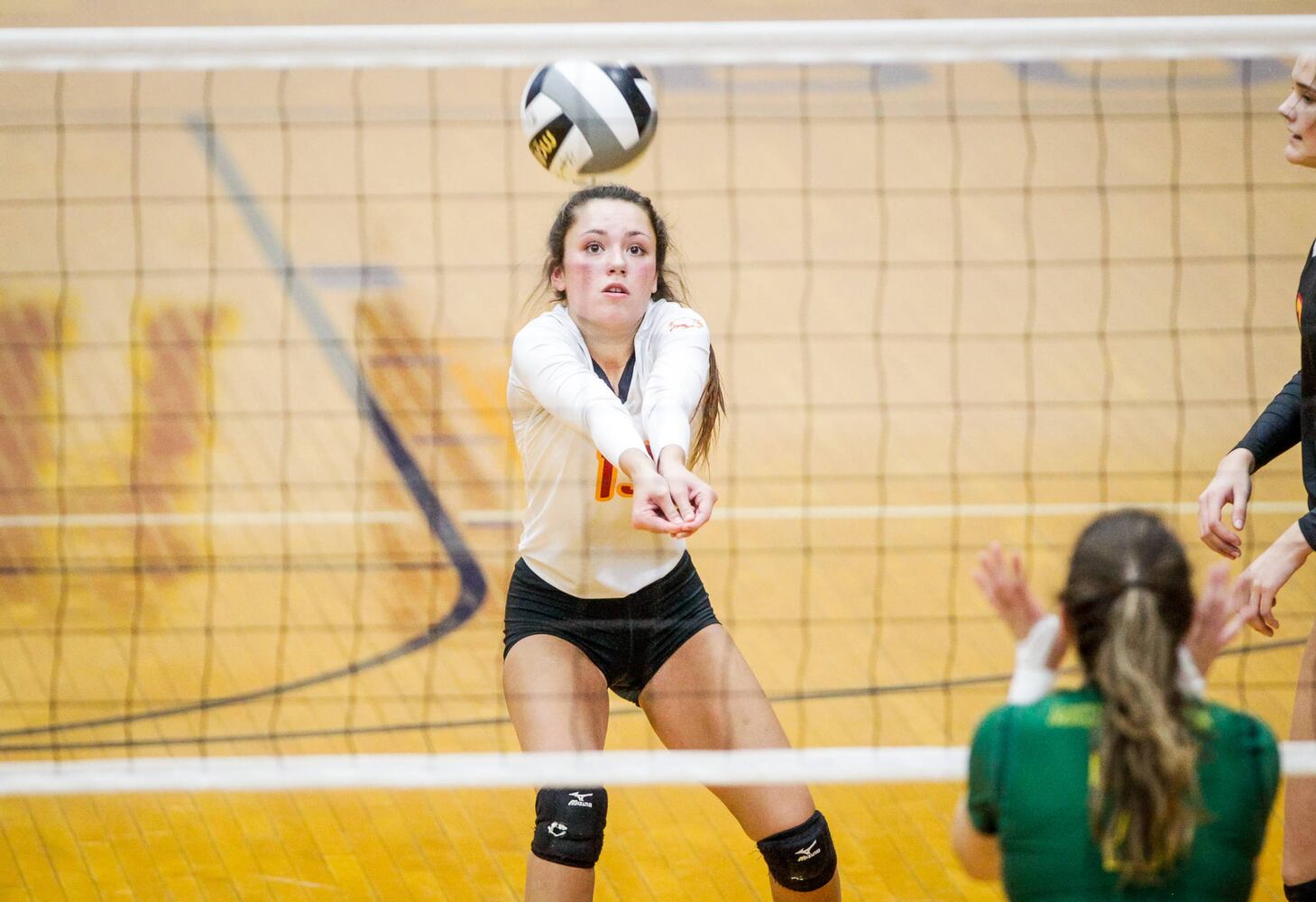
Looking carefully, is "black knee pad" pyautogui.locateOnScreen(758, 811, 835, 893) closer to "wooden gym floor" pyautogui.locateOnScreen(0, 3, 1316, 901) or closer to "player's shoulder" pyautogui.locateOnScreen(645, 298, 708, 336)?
"wooden gym floor" pyautogui.locateOnScreen(0, 3, 1316, 901)

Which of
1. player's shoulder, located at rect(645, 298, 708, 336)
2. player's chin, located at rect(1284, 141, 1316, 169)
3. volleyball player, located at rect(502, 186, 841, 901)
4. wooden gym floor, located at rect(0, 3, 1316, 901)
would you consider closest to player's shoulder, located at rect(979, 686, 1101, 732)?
volleyball player, located at rect(502, 186, 841, 901)

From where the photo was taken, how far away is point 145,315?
8711 millimetres

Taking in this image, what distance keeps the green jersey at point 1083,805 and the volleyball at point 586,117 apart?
2.15m

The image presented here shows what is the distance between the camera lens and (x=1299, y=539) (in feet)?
8.67

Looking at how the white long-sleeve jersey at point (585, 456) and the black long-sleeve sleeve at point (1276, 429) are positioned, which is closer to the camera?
the white long-sleeve jersey at point (585, 456)

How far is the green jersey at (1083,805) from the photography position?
1.68 metres

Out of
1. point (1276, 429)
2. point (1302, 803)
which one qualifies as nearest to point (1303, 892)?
point (1302, 803)

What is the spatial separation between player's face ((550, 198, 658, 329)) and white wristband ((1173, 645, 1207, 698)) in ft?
4.93

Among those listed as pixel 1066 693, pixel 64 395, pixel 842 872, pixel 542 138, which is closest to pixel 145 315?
pixel 64 395

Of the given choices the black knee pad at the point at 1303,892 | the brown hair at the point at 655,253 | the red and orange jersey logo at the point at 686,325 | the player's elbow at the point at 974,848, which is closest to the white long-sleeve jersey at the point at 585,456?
the red and orange jersey logo at the point at 686,325

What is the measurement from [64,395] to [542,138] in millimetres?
5799

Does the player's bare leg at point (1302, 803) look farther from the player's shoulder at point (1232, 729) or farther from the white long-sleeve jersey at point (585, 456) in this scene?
the white long-sleeve jersey at point (585, 456)

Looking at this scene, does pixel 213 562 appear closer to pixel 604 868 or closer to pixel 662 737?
pixel 604 868

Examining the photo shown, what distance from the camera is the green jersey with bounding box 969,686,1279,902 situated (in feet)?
5.53
